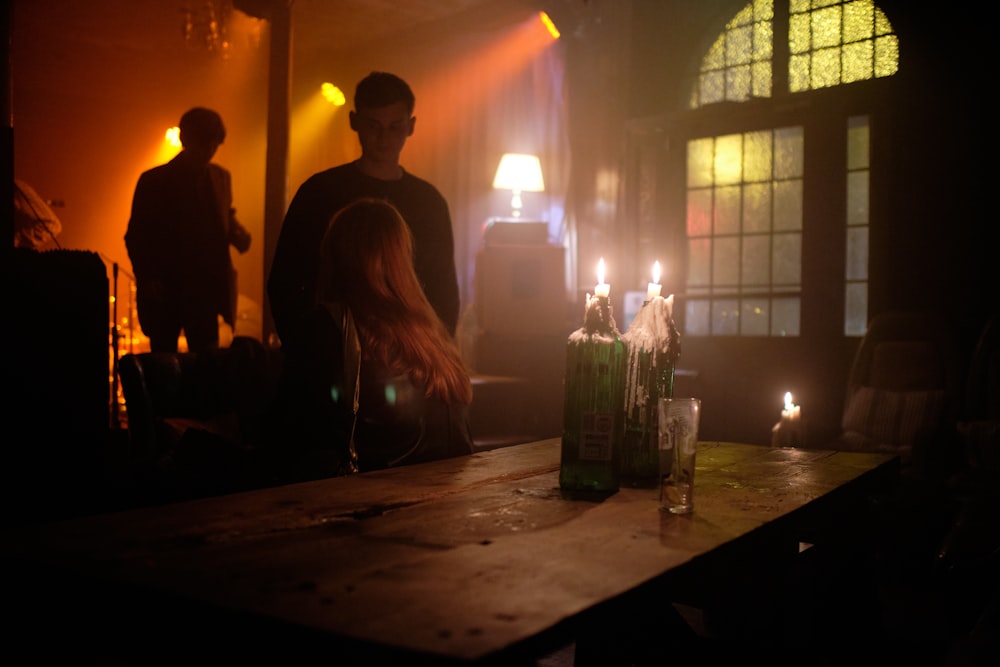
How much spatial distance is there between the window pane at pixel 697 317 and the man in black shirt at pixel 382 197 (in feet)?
10.3

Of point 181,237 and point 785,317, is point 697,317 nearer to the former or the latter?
point 785,317

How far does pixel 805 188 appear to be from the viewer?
16.8 ft

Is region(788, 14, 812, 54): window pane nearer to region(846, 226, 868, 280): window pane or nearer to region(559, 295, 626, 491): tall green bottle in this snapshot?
region(846, 226, 868, 280): window pane

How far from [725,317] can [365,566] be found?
504 cm

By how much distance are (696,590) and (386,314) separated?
103 cm

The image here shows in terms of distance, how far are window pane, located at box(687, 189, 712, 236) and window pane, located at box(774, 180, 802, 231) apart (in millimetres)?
471

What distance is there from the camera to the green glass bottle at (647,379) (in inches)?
60.7

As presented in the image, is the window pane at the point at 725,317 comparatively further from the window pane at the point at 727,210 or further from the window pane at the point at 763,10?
the window pane at the point at 763,10

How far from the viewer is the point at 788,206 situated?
17.7ft

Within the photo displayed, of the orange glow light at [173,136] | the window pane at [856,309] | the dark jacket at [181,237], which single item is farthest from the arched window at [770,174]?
the orange glow light at [173,136]

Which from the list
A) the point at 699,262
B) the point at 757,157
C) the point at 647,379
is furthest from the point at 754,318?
the point at 647,379

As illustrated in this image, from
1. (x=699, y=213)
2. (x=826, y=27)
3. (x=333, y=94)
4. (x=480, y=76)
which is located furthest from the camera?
(x=333, y=94)

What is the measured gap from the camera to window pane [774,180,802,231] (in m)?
5.33

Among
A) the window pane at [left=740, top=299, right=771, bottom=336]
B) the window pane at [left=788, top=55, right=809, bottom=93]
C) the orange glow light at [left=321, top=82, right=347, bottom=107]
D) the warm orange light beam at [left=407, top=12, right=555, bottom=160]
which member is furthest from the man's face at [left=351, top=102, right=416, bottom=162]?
the orange glow light at [left=321, top=82, right=347, bottom=107]
